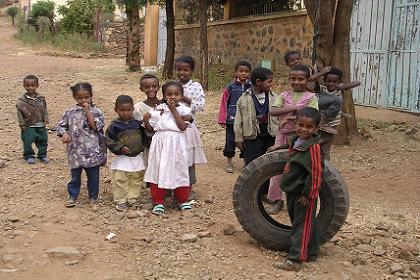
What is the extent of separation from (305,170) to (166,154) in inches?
59.9

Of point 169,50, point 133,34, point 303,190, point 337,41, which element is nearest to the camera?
point 303,190

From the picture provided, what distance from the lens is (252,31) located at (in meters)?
13.5

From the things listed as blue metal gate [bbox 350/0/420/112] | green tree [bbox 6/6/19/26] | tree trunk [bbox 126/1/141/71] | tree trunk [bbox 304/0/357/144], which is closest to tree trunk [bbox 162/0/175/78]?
tree trunk [bbox 126/1/141/71]

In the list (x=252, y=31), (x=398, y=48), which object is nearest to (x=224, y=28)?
(x=252, y=31)

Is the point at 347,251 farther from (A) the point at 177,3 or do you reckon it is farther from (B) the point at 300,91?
(A) the point at 177,3

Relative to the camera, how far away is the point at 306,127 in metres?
3.50

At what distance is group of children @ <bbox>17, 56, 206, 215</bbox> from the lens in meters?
4.62

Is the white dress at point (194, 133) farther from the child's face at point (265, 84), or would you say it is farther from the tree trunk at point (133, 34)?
the tree trunk at point (133, 34)

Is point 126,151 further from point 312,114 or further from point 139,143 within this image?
point 312,114

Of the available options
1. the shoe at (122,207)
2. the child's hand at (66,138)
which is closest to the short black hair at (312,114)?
the shoe at (122,207)

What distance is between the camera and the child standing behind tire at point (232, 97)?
227 inches

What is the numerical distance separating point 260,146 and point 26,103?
9.41 ft

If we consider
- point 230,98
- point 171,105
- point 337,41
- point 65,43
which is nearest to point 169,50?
point 337,41

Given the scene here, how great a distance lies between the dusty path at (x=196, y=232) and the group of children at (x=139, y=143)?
0.73 feet
